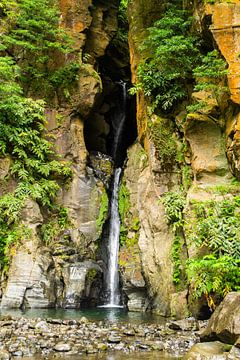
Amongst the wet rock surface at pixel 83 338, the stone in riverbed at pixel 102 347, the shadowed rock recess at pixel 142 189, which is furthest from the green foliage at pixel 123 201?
the stone in riverbed at pixel 102 347

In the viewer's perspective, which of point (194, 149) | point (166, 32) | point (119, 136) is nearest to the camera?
point (194, 149)

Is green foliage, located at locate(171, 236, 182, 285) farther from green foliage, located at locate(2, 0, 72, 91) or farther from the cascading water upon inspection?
green foliage, located at locate(2, 0, 72, 91)

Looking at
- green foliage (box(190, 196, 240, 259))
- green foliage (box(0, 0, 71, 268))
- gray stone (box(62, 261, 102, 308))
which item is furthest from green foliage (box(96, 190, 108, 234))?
green foliage (box(190, 196, 240, 259))

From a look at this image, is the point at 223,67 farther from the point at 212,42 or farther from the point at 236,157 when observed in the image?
the point at 236,157

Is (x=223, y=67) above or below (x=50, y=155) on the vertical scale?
above

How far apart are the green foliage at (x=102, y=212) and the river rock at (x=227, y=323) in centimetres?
1007

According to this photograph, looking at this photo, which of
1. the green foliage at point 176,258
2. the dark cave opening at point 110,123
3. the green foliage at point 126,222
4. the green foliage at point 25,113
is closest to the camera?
the green foliage at point 176,258

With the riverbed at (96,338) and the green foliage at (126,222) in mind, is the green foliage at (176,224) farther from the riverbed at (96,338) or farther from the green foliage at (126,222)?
the green foliage at (126,222)

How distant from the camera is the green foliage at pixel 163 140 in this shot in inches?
626

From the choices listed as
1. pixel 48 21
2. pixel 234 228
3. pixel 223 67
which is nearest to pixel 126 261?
pixel 234 228

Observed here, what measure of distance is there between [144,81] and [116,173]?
17.2 feet

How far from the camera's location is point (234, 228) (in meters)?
11.5

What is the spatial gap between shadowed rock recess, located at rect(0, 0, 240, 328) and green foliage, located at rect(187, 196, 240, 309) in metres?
0.08

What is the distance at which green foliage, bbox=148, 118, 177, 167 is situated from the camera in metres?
15.9
